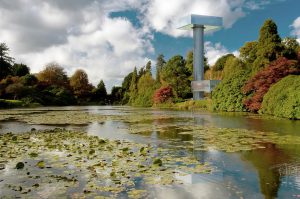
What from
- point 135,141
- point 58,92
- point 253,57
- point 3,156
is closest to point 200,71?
point 253,57

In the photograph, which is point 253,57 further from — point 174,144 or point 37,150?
point 37,150

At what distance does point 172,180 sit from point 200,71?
156 ft

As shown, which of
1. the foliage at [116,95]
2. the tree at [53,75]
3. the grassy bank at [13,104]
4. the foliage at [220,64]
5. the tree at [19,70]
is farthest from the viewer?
the foliage at [116,95]

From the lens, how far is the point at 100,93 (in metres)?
91.1

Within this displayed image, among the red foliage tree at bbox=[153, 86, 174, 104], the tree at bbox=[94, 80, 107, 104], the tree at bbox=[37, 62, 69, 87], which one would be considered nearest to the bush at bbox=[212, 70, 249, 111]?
the red foliage tree at bbox=[153, 86, 174, 104]

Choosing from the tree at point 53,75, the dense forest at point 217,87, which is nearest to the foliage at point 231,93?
the dense forest at point 217,87

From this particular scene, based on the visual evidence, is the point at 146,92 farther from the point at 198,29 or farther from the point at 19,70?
the point at 19,70

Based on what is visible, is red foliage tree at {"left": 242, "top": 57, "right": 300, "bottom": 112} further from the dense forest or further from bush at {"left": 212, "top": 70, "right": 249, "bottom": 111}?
bush at {"left": 212, "top": 70, "right": 249, "bottom": 111}

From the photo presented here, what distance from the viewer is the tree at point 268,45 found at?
29.8 m

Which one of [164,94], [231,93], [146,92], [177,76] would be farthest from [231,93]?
[146,92]

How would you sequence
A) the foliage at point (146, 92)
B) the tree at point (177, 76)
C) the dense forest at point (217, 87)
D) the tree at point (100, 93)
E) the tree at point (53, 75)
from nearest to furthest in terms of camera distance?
the dense forest at point (217, 87) → the tree at point (177, 76) → the foliage at point (146, 92) → the tree at point (53, 75) → the tree at point (100, 93)

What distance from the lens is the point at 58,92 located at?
69.7 m

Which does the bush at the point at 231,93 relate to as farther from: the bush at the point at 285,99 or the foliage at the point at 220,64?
the foliage at the point at 220,64

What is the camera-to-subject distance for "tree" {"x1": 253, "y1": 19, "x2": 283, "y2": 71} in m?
29.8
